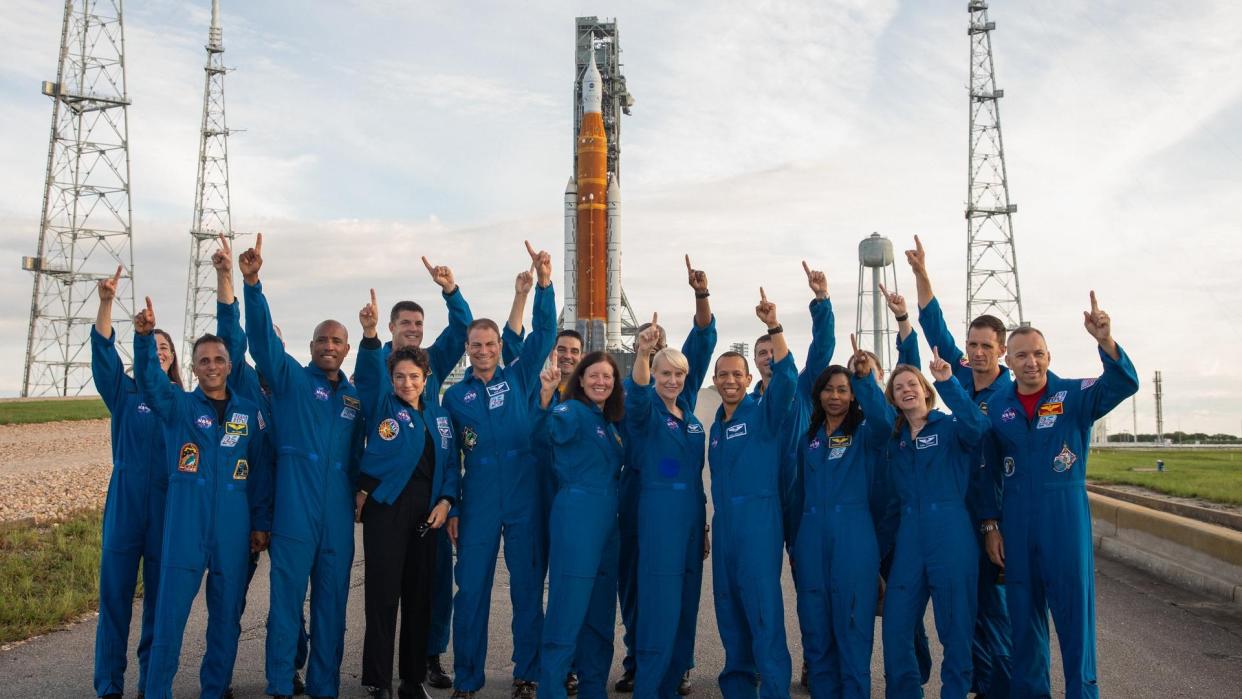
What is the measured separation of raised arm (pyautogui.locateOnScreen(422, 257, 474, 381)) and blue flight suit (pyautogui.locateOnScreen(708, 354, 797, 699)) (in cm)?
214

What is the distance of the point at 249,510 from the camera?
17.9 feet

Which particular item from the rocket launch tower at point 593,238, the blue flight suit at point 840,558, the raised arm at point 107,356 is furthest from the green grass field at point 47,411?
the blue flight suit at point 840,558

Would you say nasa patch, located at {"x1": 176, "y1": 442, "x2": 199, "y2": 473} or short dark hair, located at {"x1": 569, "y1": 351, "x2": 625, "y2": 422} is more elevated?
short dark hair, located at {"x1": 569, "y1": 351, "x2": 625, "y2": 422}

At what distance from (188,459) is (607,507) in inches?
91.9

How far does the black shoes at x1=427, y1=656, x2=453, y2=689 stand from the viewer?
Answer: 586cm

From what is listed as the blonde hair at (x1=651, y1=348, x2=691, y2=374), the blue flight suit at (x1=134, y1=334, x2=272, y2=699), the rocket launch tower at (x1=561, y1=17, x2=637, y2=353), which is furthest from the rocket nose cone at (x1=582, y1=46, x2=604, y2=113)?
the blue flight suit at (x1=134, y1=334, x2=272, y2=699)

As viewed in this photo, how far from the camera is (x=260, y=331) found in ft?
17.8

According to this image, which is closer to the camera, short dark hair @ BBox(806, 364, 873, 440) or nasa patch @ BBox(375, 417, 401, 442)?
short dark hair @ BBox(806, 364, 873, 440)

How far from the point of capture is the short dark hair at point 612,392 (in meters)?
5.56

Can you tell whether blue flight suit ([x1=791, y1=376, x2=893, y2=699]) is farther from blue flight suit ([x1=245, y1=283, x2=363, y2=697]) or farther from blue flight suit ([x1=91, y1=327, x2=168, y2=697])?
blue flight suit ([x1=91, y1=327, x2=168, y2=697])

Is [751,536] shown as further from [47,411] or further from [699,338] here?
[47,411]

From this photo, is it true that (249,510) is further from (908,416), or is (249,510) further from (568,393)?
(908,416)

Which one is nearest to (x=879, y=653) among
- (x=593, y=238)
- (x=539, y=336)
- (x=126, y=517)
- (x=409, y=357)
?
(x=539, y=336)

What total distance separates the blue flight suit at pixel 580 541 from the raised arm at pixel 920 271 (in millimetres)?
2201
